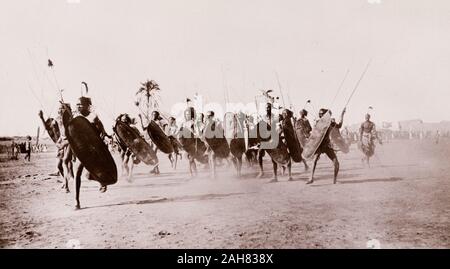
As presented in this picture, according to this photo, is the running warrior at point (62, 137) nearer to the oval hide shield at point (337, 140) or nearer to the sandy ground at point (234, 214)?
the sandy ground at point (234, 214)

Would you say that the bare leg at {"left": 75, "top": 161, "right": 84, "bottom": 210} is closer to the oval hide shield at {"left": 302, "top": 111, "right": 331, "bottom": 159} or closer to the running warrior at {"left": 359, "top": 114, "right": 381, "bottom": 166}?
the oval hide shield at {"left": 302, "top": 111, "right": 331, "bottom": 159}

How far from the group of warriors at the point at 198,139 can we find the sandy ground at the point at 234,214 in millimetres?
615

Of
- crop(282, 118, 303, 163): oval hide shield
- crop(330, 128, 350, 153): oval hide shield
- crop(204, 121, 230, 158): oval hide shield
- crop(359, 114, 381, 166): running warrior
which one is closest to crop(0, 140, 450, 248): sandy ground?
crop(282, 118, 303, 163): oval hide shield

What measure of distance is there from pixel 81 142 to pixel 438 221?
608cm

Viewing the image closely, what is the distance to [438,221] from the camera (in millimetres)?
6859

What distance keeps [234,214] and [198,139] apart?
4.52 meters

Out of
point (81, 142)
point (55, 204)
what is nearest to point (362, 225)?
point (81, 142)

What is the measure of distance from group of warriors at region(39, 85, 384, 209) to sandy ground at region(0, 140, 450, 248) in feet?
2.02

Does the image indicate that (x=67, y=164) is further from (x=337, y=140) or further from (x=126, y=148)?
(x=337, y=140)

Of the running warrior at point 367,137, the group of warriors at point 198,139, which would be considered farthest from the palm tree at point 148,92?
the running warrior at point 367,137

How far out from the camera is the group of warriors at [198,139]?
7789 mm

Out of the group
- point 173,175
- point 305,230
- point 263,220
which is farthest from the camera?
point 173,175

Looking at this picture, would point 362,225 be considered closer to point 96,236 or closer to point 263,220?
point 263,220
